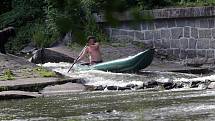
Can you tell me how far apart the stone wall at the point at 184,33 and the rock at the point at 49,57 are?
198cm

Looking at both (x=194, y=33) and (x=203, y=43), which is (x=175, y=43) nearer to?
(x=194, y=33)

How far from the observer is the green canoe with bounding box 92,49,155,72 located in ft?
42.8

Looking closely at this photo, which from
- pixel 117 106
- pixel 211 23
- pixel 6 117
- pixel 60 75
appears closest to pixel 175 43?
pixel 211 23

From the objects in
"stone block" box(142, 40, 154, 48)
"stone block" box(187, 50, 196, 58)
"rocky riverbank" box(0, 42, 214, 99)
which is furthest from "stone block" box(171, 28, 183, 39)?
"stone block" box(142, 40, 154, 48)

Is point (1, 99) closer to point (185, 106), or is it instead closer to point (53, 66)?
point (185, 106)

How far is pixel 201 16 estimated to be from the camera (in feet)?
46.1

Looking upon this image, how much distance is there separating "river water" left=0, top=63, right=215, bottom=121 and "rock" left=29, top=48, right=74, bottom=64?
213 inches

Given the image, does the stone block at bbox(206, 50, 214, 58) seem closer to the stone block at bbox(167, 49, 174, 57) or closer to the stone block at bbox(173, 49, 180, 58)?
the stone block at bbox(173, 49, 180, 58)

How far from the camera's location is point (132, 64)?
13.1 m

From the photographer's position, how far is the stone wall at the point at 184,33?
14.0 meters

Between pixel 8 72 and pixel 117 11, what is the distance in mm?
10420

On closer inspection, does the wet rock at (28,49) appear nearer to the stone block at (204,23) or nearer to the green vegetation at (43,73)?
the stone block at (204,23)

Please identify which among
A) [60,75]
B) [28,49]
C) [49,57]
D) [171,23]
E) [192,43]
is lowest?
[28,49]

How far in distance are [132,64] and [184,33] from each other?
2.24 m
